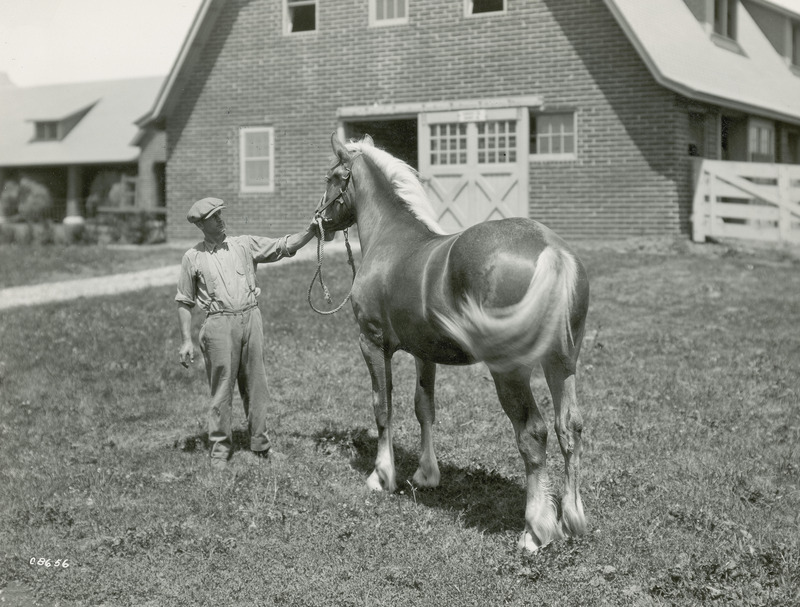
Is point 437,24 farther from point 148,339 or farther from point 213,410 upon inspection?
point 213,410

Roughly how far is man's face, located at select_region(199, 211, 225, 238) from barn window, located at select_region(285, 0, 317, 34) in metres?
13.8

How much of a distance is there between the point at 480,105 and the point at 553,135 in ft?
5.06

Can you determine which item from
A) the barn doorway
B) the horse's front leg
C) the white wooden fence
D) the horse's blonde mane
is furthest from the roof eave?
the horse's front leg

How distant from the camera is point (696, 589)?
4.43m

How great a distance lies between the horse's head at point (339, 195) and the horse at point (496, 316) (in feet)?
1.53

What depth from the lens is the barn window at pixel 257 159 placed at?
776 inches

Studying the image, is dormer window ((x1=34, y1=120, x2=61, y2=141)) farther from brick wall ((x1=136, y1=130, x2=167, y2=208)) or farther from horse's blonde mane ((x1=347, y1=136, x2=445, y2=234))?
horse's blonde mane ((x1=347, y1=136, x2=445, y2=234))

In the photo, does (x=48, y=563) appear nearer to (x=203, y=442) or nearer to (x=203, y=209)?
(x=203, y=442)

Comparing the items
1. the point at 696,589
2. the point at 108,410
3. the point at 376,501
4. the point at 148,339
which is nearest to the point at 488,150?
the point at 148,339

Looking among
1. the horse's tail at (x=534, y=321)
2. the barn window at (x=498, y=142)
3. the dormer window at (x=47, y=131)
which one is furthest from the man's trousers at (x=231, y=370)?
the dormer window at (x=47, y=131)

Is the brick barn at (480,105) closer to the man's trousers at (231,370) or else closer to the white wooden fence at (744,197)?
the white wooden fence at (744,197)

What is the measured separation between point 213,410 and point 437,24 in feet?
42.8

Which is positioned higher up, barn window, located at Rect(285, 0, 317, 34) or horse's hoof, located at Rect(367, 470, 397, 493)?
barn window, located at Rect(285, 0, 317, 34)

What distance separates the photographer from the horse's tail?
4660 mm
